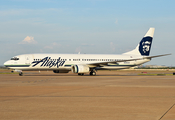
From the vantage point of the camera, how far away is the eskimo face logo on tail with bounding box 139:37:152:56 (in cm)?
4728

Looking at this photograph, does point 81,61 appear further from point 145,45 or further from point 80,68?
point 145,45

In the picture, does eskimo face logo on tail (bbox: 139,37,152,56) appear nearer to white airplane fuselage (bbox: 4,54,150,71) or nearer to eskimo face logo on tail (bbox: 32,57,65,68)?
white airplane fuselage (bbox: 4,54,150,71)

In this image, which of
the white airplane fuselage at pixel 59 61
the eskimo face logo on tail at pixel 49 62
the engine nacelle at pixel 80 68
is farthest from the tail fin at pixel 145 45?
the eskimo face logo on tail at pixel 49 62

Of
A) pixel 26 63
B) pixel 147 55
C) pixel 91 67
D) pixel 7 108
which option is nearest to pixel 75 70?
pixel 91 67

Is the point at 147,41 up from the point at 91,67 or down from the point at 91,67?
up

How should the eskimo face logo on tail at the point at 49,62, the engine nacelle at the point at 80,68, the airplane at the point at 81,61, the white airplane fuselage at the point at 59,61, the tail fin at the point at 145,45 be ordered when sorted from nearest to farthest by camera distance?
the white airplane fuselage at the point at 59,61
the airplane at the point at 81,61
the eskimo face logo on tail at the point at 49,62
the engine nacelle at the point at 80,68
the tail fin at the point at 145,45

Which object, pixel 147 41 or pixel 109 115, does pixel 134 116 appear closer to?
pixel 109 115

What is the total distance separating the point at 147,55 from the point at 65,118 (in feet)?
140

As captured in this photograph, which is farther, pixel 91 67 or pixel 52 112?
pixel 91 67

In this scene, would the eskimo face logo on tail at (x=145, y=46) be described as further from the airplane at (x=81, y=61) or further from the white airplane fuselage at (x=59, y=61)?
the white airplane fuselage at (x=59, y=61)

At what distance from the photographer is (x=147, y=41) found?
47.5m

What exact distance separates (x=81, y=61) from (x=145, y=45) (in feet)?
45.2

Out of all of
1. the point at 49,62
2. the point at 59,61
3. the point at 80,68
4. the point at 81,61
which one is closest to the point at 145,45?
the point at 81,61

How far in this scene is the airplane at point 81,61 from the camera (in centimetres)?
3866
